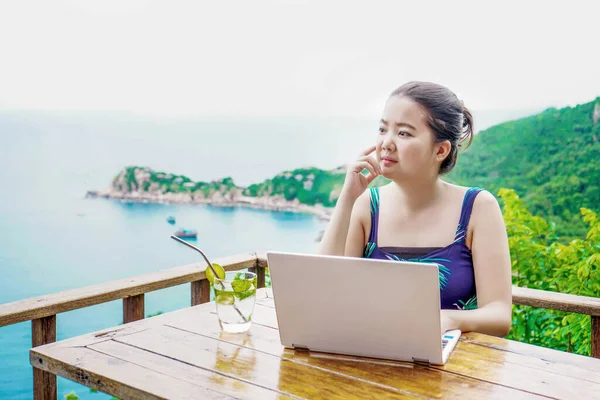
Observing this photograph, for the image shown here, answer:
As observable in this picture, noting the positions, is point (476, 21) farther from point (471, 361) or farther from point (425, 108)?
point (471, 361)

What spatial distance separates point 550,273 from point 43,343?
209 cm

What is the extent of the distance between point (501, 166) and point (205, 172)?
196cm

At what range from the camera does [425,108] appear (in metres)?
1.69

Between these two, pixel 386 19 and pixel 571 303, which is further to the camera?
pixel 386 19

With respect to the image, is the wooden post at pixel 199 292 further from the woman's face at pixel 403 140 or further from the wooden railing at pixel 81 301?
the woman's face at pixel 403 140

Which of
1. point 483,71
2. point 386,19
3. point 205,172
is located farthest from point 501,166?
point 205,172

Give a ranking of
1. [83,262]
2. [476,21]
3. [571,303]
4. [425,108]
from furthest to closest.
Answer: [476,21] → [83,262] → [571,303] → [425,108]

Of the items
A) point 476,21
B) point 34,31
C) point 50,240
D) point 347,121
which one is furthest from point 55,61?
point 476,21

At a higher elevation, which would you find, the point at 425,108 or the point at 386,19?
the point at 386,19

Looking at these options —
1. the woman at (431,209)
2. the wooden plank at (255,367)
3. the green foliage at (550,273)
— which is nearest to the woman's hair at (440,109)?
the woman at (431,209)

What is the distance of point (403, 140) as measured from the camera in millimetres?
1657

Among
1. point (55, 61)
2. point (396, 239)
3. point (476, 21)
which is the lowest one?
point (396, 239)

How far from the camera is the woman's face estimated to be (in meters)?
1.65

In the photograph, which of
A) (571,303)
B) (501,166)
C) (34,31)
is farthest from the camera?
(501,166)
